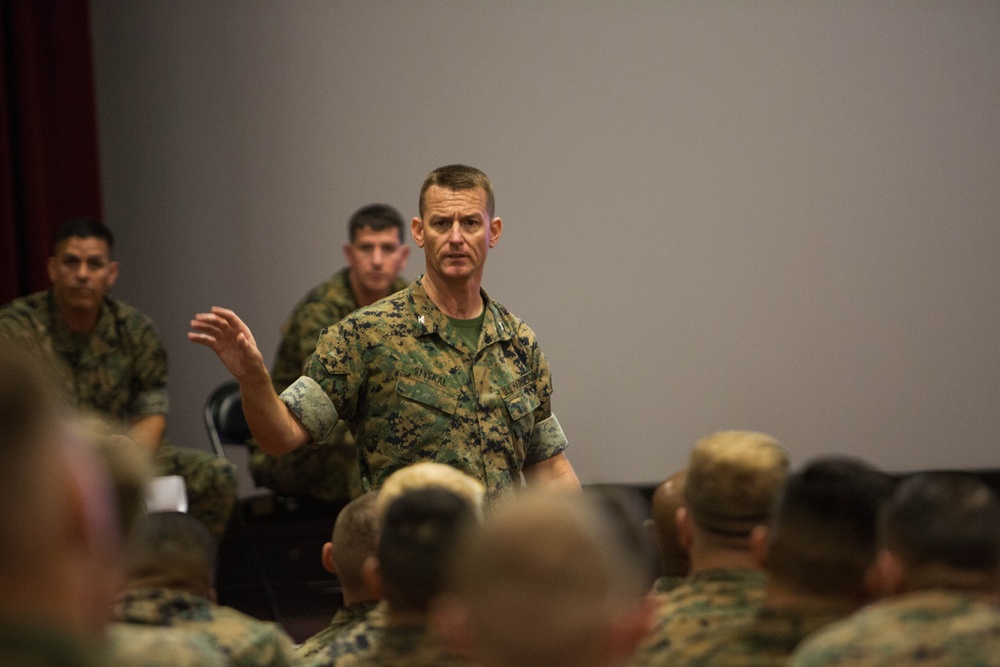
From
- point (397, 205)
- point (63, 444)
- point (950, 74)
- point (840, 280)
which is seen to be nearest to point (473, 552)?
point (63, 444)

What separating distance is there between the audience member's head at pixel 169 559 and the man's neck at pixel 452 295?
4.07ft

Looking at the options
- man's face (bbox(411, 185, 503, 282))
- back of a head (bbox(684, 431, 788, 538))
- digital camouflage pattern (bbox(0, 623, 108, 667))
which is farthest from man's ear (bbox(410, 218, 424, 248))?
digital camouflage pattern (bbox(0, 623, 108, 667))

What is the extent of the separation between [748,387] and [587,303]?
0.88 meters

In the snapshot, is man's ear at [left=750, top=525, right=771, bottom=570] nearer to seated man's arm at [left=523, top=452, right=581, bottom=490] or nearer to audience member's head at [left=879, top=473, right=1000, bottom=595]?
audience member's head at [left=879, top=473, right=1000, bottom=595]

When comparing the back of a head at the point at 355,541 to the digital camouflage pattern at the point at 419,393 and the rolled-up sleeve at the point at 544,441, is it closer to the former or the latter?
the digital camouflage pattern at the point at 419,393

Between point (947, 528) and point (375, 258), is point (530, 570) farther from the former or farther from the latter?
point (375, 258)

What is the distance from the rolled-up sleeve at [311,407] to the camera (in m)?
2.71

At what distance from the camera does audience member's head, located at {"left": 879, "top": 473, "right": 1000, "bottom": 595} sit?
1619mm

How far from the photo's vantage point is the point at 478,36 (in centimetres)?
575

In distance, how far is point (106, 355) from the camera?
4875 millimetres

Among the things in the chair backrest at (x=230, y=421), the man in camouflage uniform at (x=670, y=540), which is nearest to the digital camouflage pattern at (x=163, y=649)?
the man in camouflage uniform at (x=670, y=540)

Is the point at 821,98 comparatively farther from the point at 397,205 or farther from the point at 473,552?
the point at 473,552

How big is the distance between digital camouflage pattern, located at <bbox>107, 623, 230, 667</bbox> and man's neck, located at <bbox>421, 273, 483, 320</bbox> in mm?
1517

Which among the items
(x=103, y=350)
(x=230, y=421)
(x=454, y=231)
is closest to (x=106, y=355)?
(x=103, y=350)
